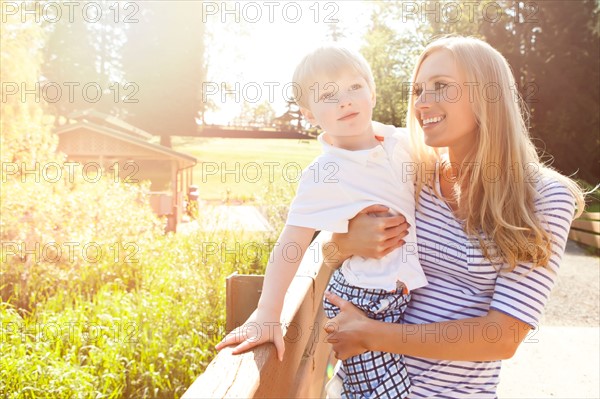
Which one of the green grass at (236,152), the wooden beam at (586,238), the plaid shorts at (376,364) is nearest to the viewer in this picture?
the plaid shorts at (376,364)

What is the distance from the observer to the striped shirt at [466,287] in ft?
5.74

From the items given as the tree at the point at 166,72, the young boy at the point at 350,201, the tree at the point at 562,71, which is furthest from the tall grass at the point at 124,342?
the tree at the point at 166,72

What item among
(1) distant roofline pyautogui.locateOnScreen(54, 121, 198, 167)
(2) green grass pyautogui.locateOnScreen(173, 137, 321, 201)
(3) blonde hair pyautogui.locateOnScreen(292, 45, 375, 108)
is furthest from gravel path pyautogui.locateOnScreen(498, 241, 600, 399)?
(2) green grass pyautogui.locateOnScreen(173, 137, 321, 201)

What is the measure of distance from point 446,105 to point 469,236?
461mm

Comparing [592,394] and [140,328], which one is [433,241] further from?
[140,328]

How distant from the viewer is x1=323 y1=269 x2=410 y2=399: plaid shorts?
1887 millimetres

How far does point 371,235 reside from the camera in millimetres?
2008

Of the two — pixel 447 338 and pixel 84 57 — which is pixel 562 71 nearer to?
pixel 447 338

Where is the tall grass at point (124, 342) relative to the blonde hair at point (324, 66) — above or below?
below

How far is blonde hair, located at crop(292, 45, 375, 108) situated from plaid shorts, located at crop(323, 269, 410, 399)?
77cm

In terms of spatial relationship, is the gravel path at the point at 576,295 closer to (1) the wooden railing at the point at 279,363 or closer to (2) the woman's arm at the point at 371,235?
(1) the wooden railing at the point at 279,363

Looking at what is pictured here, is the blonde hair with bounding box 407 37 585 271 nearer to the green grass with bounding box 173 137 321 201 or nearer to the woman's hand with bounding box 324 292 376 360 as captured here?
the woman's hand with bounding box 324 292 376 360

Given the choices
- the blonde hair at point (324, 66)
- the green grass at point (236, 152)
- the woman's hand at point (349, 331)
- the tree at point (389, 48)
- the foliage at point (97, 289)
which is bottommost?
the green grass at point (236, 152)

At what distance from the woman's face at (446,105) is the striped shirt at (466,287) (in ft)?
0.74
